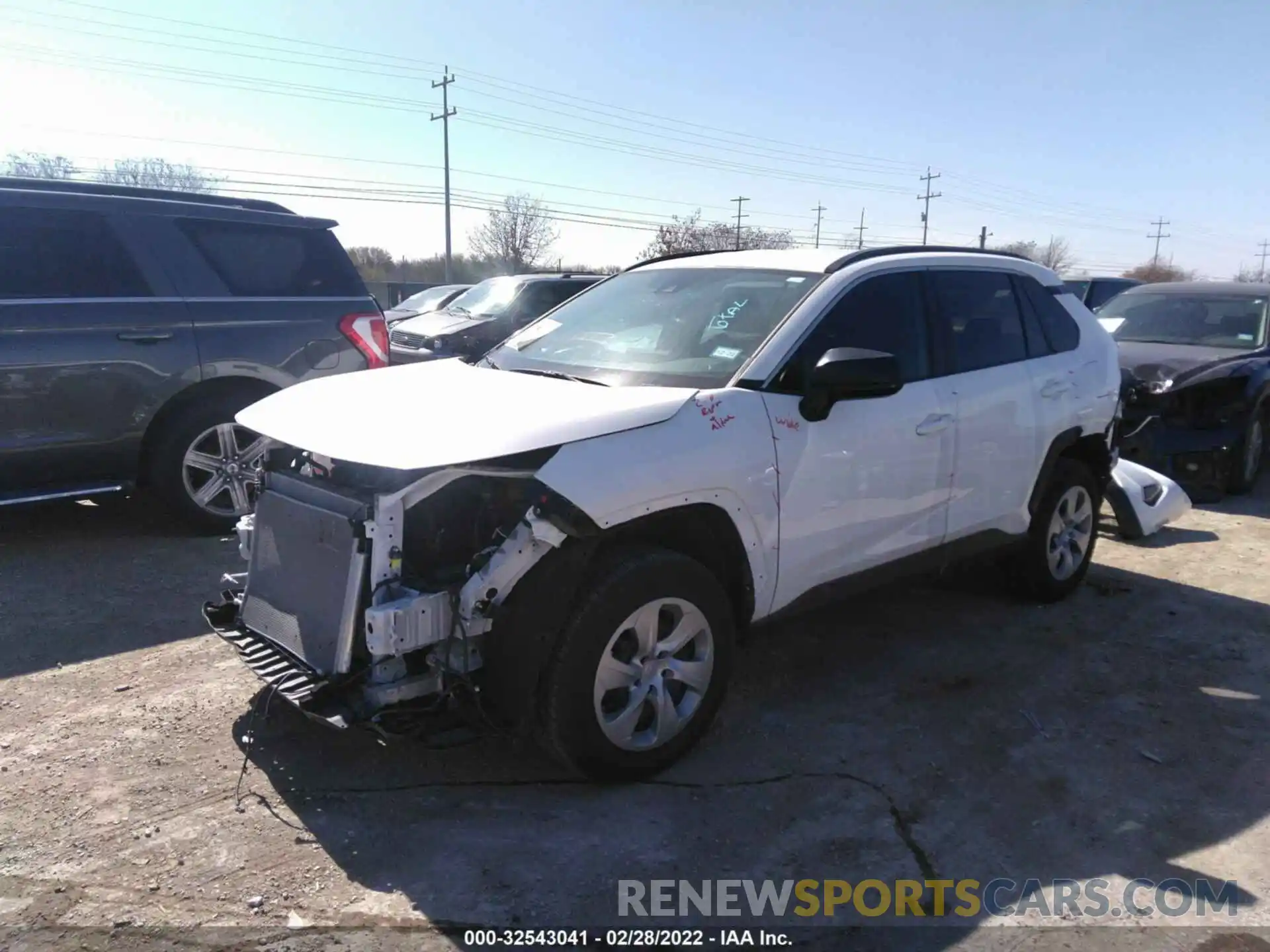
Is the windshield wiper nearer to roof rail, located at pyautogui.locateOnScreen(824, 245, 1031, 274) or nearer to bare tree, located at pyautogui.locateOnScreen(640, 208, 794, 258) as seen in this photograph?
roof rail, located at pyautogui.locateOnScreen(824, 245, 1031, 274)

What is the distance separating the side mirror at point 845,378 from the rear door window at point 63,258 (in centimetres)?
433

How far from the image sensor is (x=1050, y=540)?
527cm

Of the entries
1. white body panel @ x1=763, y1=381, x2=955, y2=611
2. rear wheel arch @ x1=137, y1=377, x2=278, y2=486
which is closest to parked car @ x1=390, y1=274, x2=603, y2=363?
rear wheel arch @ x1=137, y1=377, x2=278, y2=486

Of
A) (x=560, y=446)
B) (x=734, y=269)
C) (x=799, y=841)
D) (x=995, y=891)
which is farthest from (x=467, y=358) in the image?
(x=995, y=891)

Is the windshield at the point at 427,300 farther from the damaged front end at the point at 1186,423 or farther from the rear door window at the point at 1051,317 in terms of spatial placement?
the rear door window at the point at 1051,317

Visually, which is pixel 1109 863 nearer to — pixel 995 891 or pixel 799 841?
pixel 995 891

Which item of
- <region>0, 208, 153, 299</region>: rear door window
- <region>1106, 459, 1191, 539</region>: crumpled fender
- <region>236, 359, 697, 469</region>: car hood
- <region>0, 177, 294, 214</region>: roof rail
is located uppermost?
<region>0, 177, 294, 214</region>: roof rail

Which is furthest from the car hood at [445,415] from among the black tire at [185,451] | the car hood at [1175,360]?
the car hood at [1175,360]

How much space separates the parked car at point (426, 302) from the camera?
16328mm

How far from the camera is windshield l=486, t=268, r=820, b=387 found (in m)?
3.80

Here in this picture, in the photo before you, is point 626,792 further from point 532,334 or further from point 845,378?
point 532,334

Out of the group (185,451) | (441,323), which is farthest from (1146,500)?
(441,323)

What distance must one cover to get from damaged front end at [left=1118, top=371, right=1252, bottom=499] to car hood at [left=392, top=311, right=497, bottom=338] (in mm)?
7474

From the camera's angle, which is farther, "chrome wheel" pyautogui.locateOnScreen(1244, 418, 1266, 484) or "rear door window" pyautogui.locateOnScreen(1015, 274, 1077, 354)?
"chrome wheel" pyautogui.locateOnScreen(1244, 418, 1266, 484)
